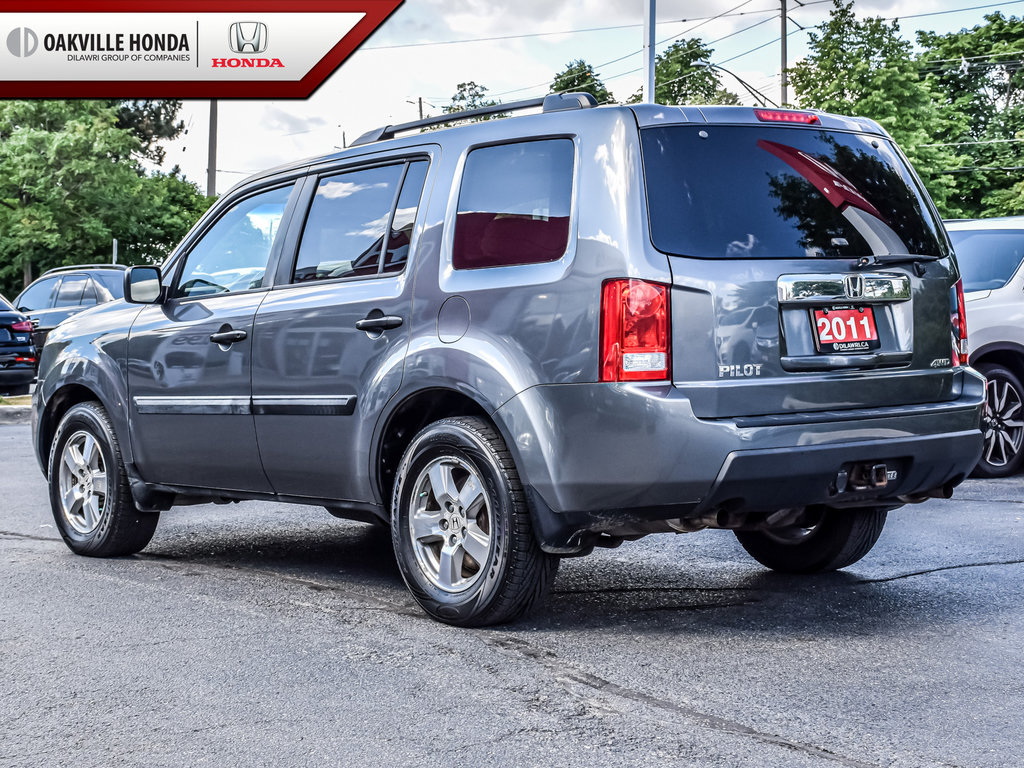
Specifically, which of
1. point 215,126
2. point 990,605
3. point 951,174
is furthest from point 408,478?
point 951,174

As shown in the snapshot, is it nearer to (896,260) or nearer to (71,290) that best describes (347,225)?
(896,260)

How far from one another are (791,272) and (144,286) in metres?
3.36

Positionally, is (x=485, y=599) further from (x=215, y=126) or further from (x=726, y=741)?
(x=215, y=126)

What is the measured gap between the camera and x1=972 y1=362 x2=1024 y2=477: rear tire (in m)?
9.89

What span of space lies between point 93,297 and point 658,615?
57.0 ft

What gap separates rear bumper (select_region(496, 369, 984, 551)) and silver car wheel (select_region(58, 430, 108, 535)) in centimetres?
303

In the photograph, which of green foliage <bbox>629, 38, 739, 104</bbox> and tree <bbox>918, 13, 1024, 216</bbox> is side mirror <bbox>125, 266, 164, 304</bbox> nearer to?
tree <bbox>918, 13, 1024, 216</bbox>

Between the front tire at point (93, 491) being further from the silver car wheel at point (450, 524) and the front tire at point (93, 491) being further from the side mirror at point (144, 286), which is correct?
the silver car wheel at point (450, 524)

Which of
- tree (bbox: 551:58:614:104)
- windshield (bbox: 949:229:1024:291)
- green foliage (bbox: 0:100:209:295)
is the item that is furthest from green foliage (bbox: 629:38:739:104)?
windshield (bbox: 949:229:1024:291)

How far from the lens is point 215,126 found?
118ft

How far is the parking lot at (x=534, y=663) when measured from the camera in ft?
12.5

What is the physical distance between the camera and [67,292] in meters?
21.6

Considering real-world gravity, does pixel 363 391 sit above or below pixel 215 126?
below

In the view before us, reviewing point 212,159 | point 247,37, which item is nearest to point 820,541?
point 247,37
